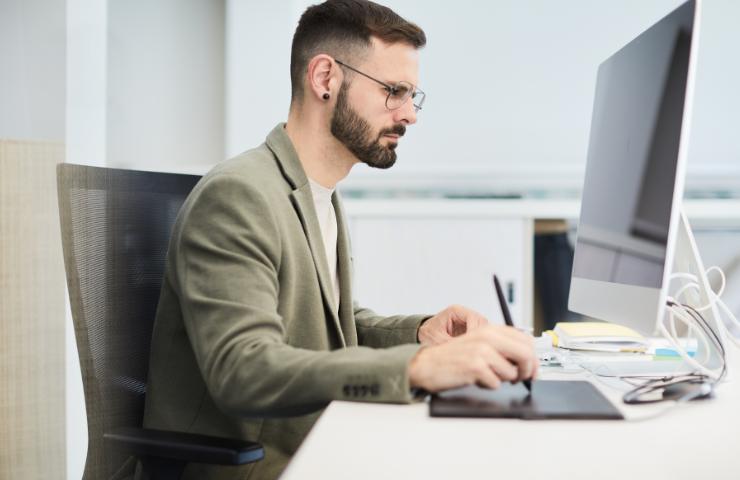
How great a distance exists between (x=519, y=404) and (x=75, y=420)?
98 centimetres

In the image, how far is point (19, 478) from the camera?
134cm

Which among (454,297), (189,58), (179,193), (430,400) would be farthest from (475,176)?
(430,400)

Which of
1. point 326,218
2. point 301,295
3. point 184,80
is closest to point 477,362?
point 301,295

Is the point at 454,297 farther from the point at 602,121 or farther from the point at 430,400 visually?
the point at 430,400

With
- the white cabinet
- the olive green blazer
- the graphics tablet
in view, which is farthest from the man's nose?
the white cabinet

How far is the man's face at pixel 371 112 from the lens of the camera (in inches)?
53.6

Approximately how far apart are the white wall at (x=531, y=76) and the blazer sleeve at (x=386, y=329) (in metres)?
1.66

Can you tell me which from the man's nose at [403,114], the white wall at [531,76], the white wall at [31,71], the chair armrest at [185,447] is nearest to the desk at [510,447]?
the chair armrest at [185,447]

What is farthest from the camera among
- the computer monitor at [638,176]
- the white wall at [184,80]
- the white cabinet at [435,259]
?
the white wall at [184,80]

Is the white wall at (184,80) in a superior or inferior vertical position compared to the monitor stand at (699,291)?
superior

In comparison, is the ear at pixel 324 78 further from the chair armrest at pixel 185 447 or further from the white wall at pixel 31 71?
the chair armrest at pixel 185 447

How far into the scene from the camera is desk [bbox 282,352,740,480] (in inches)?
24.1

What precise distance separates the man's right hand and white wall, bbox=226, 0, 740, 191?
7.23ft

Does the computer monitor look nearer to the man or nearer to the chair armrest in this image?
the man
